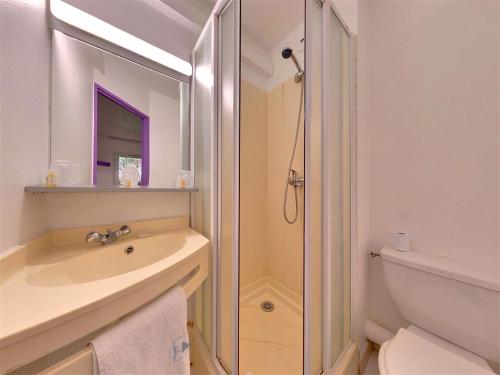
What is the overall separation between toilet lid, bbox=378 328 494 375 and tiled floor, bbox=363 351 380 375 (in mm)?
448

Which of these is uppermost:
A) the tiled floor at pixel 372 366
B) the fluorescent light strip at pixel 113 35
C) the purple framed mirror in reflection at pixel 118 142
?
the fluorescent light strip at pixel 113 35

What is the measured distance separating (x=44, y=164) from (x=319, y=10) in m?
1.38

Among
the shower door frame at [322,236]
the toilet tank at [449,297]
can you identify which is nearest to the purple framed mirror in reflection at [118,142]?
the shower door frame at [322,236]

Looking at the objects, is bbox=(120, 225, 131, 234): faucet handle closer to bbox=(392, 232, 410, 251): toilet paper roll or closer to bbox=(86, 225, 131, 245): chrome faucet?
bbox=(86, 225, 131, 245): chrome faucet

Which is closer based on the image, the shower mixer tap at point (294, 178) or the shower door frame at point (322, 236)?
the shower door frame at point (322, 236)

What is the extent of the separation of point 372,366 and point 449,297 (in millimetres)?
651

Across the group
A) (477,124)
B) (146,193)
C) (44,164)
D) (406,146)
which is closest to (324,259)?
(406,146)

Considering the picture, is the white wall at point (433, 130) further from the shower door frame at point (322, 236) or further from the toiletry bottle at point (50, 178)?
the toiletry bottle at point (50, 178)

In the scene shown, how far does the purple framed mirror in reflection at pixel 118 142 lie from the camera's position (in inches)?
36.3

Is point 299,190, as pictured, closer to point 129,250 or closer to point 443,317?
point 443,317

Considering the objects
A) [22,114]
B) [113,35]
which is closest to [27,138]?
[22,114]

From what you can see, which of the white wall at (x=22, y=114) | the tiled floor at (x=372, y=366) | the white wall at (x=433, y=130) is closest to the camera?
the white wall at (x=22, y=114)

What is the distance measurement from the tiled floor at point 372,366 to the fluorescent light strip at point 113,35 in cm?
214

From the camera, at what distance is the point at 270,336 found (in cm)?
124
